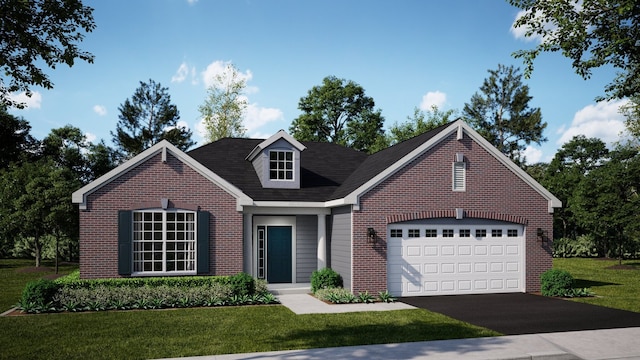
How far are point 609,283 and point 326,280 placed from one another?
13.0m

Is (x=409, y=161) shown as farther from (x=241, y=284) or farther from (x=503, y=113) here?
(x=503, y=113)

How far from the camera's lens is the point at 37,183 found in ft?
95.3

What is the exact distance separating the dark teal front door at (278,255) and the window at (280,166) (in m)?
2.00

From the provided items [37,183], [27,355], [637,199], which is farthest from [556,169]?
[27,355]

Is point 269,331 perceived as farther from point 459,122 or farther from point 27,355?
point 459,122

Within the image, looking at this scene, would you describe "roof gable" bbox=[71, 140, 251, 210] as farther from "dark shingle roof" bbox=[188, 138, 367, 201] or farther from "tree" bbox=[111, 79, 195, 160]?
"tree" bbox=[111, 79, 195, 160]

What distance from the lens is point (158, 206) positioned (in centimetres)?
1853

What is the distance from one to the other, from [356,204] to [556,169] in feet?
136

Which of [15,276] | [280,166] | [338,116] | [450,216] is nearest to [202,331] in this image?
[280,166]

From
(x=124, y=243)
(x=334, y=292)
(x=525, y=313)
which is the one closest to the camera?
(x=525, y=313)

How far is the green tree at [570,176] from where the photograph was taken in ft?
153

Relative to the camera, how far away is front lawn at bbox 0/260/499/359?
11.5 meters

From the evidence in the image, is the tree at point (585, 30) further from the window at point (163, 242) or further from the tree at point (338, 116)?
the tree at point (338, 116)

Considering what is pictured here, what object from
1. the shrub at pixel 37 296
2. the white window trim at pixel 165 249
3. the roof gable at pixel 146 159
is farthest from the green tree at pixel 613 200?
the shrub at pixel 37 296
